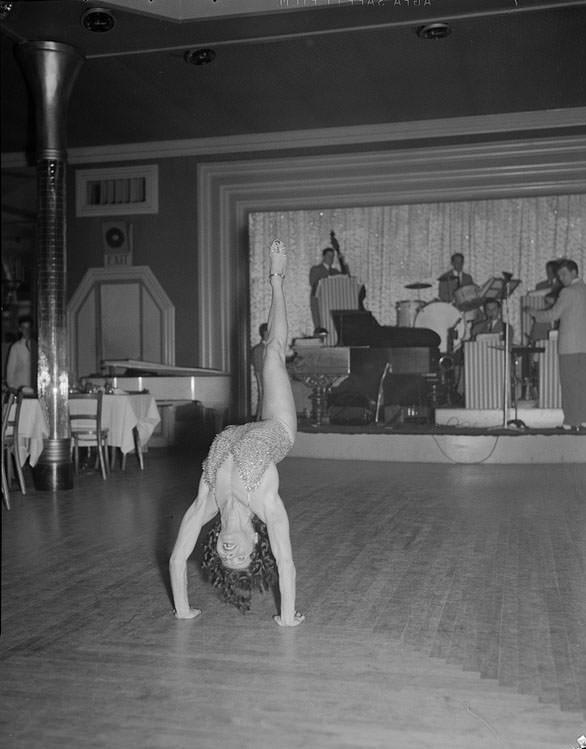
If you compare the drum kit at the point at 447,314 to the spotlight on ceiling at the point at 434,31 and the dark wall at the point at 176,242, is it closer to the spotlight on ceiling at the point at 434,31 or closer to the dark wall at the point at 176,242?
the dark wall at the point at 176,242

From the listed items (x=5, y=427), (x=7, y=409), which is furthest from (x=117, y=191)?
(x=5, y=427)

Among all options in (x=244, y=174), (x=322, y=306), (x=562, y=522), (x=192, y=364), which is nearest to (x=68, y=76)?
(x=244, y=174)

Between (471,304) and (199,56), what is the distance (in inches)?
215

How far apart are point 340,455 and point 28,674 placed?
19.8ft

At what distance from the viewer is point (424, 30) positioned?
6996mm

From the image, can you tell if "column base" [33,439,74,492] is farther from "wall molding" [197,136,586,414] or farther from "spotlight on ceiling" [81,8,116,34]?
"wall molding" [197,136,586,414]

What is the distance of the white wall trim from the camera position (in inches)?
365

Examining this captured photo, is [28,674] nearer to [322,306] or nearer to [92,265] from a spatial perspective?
[92,265]

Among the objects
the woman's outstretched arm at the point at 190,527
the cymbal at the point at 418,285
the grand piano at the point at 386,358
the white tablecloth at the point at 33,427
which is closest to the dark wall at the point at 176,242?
the grand piano at the point at 386,358

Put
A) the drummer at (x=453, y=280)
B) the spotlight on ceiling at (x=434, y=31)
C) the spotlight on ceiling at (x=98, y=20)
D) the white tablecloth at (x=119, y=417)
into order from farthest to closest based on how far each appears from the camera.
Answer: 1. the drummer at (x=453, y=280)
2. the white tablecloth at (x=119, y=417)
3. the spotlight on ceiling at (x=434, y=31)
4. the spotlight on ceiling at (x=98, y=20)

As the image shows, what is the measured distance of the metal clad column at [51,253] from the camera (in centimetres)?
659

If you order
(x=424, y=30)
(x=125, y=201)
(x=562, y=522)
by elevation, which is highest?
(x=424, y=30)

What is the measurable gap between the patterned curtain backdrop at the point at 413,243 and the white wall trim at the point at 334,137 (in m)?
1.82

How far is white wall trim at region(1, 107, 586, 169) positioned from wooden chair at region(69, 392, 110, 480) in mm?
4135
